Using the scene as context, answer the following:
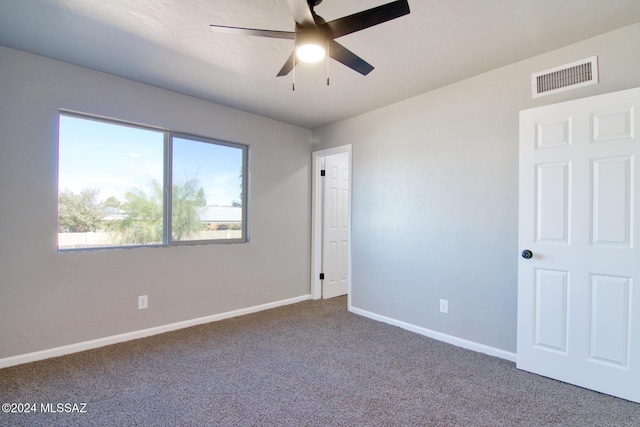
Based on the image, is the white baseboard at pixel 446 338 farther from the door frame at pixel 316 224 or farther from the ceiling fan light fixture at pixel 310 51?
the ceiling fan light fixture at pixel 310 51

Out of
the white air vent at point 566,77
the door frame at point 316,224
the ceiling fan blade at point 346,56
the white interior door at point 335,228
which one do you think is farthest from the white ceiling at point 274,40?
the white interior door at point 335,228

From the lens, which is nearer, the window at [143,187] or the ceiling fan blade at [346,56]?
the ceiling fan blade at [346,56]

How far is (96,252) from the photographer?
9.02ft

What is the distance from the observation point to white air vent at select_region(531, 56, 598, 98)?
2.21m

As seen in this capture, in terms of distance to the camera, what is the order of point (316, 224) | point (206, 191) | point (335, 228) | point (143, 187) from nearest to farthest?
point (143, 187), point (206, 191), point (316, 224), point (335, 228)

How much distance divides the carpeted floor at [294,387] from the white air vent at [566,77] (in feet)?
7.10

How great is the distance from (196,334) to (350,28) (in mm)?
2988

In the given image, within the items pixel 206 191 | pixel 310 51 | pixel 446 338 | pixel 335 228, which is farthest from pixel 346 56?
pixel 335 228

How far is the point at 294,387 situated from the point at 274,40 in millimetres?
2468

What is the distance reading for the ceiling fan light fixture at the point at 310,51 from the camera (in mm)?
1623

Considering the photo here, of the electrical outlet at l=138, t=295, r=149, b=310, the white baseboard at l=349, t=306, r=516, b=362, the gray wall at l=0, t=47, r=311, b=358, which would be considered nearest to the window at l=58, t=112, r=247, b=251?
the gray wall at l=0, t=47, r=311, b=358

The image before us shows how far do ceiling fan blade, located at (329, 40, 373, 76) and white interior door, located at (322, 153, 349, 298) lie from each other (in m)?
2.63

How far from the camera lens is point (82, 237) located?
2.74 m

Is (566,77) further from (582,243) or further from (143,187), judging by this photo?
(143,187)
